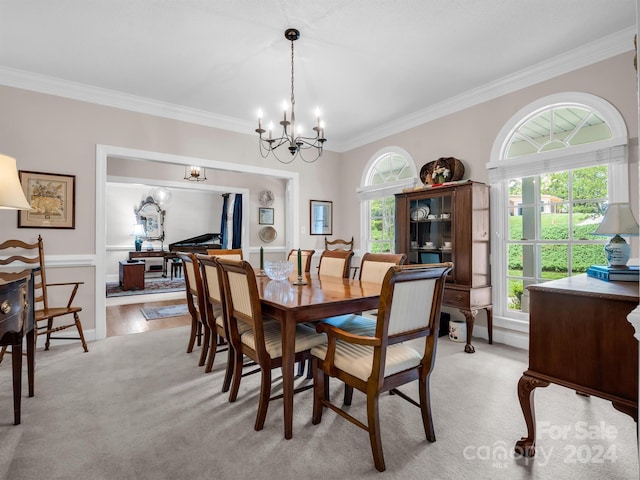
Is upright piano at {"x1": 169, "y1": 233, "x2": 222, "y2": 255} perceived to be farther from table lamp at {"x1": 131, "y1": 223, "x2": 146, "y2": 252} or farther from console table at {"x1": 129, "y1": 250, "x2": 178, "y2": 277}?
table lamp at {"x1": 131, "y1": 223, "x2": 146, "y2": 252}

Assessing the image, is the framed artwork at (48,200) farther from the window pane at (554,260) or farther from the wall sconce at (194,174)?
the window pane at (554,260)

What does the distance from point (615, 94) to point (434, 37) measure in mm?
1520

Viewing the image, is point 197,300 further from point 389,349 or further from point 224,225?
point 224,225

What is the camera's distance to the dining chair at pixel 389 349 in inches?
60.4

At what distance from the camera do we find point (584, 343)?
1.45 meters

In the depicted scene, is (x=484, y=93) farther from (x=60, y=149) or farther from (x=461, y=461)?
Result: (x=60, y=149)

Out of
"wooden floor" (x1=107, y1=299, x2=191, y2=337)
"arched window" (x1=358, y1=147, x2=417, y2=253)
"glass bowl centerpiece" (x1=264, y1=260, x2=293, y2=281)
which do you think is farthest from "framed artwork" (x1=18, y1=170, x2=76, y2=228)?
"arched window" (x1=358, y1=147, x2=417, y2=253)

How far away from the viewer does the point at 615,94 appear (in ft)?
8.84

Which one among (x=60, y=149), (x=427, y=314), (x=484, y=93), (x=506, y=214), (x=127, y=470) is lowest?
(x=127, y=470)

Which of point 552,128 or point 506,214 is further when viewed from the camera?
point 506,214

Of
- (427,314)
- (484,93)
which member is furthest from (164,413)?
(484,93)

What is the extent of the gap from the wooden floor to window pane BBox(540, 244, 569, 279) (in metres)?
4.05

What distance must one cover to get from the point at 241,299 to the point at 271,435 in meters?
0.75

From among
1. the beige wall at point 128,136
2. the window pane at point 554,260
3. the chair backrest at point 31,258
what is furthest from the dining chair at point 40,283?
the window pane at point 554,260
